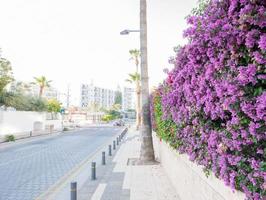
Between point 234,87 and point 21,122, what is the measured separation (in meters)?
38.4

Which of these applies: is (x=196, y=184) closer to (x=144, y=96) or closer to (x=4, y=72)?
(x=144, y=96)

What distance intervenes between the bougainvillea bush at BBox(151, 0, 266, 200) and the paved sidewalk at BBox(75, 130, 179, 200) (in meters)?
4.08

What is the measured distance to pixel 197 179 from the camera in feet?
19.5

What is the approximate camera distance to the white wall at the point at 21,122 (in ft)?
111

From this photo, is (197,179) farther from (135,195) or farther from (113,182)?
(113,182)

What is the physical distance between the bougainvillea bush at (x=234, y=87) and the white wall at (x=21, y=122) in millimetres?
31862

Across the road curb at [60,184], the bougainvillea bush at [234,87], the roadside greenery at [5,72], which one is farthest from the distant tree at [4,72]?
the bougainvillea bush at [234,87]

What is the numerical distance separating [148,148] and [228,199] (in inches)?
417

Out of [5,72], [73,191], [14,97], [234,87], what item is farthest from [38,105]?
[234,87]

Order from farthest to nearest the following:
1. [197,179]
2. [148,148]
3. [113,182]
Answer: [148,148]
[113,182]
[197,179]

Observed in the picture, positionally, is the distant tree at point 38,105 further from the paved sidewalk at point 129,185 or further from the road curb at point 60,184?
the paved sidewalk at point 129,185

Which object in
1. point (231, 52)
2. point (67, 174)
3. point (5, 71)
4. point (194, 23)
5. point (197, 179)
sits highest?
point (5, 71)

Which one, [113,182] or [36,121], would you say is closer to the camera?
[113,182]

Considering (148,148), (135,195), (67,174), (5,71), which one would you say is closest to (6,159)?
(67,174)
